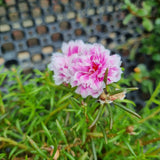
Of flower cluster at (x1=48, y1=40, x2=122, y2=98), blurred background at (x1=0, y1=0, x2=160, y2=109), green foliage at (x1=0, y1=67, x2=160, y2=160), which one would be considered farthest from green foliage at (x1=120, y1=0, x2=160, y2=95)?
flower cluster at (x1=48, y1=40, x2=122, y2=98)

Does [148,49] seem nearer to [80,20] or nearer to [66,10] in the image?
[80,20]

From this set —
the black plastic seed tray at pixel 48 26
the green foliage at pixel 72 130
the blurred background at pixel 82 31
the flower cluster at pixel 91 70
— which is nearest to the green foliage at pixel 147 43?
the blurred background at pixel 82 31

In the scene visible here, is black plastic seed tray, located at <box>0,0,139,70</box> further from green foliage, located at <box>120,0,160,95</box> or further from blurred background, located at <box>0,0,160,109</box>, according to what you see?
green foliage, located at <box>120,0,160,95</box>

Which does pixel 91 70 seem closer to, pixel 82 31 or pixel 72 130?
pixel 72 130

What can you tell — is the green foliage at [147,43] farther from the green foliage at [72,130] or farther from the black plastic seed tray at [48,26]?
the green foliage at [72,130]

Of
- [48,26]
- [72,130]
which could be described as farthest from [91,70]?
[48,26]

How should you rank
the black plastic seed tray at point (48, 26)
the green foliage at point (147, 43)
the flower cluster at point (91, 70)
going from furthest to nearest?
the green foliage at point (147, 43), the black plastic seed tray at point (48, 26), the flower cluster at point (91, 70)

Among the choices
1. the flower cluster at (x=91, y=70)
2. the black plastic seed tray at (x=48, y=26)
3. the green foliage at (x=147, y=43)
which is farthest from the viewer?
the green foliage at (x=147, y=43)
